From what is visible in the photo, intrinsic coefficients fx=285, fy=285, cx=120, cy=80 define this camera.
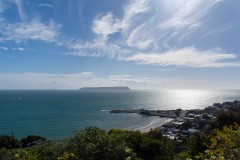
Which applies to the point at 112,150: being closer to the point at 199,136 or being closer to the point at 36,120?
the point at 199,136

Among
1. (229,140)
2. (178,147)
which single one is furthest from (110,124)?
(229,140)

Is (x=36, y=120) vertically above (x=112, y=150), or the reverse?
(x=112, y=150)

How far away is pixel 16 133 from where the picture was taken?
58719 mm

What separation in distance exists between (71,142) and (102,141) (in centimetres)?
150

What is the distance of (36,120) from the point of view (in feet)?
251

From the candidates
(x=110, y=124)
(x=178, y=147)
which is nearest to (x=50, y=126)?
(x=110, y=124)

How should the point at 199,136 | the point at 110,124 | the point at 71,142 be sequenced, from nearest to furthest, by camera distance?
the point at 71,142 → the point at 199,136 → the point at 110,124

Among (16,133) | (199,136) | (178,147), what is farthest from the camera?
(16,133)

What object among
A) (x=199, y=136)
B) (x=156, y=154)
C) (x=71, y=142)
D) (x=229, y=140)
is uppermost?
(x=229, y=140)

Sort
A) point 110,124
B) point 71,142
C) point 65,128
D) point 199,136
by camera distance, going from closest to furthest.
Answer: point 71,142, point 199,136, point 65,128, point 110,124

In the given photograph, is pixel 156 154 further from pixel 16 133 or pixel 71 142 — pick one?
pixel 16 133

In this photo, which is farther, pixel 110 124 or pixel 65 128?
pixel 110 124

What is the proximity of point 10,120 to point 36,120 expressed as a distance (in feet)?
22.4

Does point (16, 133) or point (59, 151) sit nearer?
point (59, 151)
